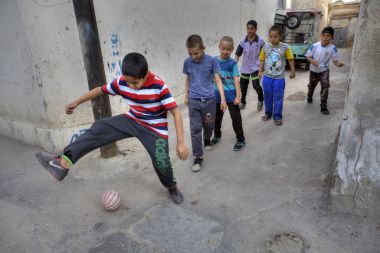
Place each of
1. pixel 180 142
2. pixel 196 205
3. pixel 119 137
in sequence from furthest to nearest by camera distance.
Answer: pixel 196 205 < pixel 119 137 < pixel 180 142

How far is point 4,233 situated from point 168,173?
5.39 feet

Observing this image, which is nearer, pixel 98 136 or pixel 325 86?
pixel 98 136

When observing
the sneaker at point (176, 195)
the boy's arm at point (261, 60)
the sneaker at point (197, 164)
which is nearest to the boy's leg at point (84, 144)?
the sneaker at point (176, 195)

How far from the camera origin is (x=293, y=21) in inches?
471

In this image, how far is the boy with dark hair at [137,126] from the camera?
2.52 m

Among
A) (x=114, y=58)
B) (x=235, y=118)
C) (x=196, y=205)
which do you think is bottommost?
(x=196, y=205)

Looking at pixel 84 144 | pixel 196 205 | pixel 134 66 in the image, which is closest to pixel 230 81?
pixel 196 205

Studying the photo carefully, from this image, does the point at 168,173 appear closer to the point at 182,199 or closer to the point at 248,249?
the point at 182,199

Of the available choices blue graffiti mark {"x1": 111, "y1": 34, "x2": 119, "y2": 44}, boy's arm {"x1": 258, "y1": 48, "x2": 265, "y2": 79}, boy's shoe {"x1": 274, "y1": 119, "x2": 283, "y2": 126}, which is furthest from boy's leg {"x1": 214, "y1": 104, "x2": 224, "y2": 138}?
blue graffiti mark {"x1": 111, "y1": 34, "x2": 119, "y2": 44}

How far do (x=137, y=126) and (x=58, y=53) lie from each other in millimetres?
2125

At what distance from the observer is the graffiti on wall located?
4.70m

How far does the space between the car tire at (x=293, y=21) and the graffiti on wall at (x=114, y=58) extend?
9.45 m

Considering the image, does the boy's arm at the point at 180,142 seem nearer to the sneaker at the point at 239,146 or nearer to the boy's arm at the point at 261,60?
the sneaker at the point at 239,146

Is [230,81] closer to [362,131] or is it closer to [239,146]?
[239,146]
